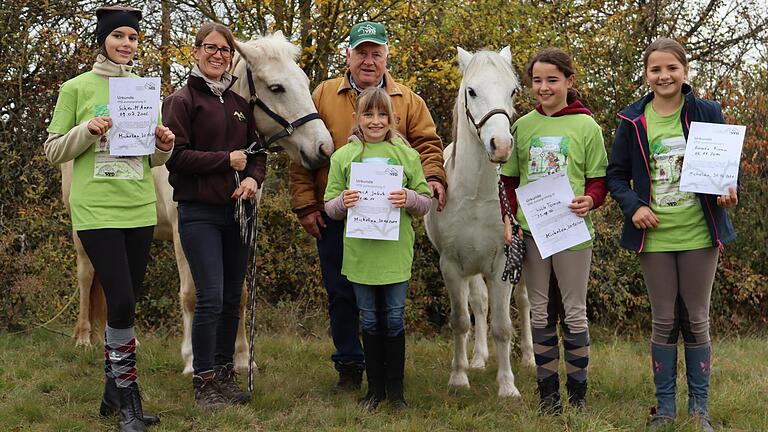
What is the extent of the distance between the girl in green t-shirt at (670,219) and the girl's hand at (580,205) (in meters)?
0.15

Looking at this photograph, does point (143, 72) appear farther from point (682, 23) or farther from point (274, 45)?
point (682, 23)

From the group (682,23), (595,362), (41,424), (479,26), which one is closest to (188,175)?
(41,424)

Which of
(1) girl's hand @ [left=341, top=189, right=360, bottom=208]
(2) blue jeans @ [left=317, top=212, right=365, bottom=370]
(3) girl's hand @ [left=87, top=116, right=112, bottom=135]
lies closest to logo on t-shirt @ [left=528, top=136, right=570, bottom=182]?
(1) girl's hand @ [left=341, top=189, right=360, bottom=208]

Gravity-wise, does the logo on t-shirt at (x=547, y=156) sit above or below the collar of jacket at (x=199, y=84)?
below

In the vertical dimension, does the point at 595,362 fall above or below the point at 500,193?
below

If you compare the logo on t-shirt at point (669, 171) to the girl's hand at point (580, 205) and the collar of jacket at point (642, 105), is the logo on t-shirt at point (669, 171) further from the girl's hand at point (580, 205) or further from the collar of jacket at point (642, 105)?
the girl's hand at point (580, 205)

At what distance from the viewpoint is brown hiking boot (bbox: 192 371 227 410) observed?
12.8 ft

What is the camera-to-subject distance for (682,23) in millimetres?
9883

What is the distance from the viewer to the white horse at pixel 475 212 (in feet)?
13.0

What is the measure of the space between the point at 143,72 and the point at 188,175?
12.0ft


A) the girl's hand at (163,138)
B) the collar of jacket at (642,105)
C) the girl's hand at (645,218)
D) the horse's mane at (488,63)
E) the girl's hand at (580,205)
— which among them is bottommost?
the girl's hand at (645,218)

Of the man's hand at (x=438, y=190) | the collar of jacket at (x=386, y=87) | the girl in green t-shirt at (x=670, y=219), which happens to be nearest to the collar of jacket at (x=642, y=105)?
the girl in green t-shirt at (x=670, y=219)

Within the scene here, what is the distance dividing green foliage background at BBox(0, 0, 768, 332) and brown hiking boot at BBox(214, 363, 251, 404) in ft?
8.95

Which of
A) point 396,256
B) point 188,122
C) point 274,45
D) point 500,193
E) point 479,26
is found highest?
point 479,26
